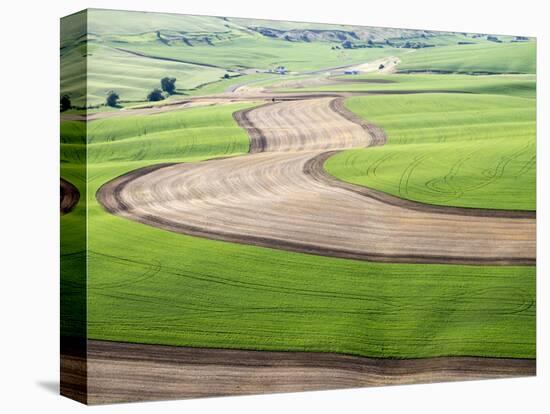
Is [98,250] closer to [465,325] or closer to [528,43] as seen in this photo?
[465,325]

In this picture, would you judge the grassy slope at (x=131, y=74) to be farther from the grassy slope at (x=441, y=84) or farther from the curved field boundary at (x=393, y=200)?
the curved field boundary at (x=393, y=200)

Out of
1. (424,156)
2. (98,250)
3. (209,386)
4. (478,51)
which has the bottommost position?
(209,386)

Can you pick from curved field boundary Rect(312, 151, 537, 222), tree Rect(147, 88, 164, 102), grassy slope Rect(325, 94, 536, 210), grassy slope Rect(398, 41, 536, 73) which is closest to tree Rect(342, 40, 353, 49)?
grassy slope Rect(325, 94, 536, 210)

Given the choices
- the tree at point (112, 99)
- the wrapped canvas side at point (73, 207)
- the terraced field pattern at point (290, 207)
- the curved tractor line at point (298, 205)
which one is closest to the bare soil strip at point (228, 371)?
Result: the terraced field pattern at point (290, 207)

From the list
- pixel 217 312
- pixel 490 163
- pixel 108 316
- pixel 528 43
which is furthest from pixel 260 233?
pixel 528 43

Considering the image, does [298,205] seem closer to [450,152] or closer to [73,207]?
[450,152]
